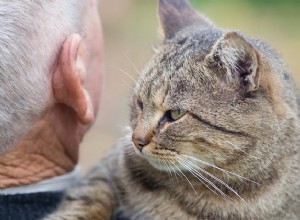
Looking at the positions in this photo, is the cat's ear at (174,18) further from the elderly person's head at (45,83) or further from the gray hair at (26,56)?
the gray hair at (26,56)

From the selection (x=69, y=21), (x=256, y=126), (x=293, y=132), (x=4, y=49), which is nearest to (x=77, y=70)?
(x=69, y=21)

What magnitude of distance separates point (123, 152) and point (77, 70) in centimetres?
36

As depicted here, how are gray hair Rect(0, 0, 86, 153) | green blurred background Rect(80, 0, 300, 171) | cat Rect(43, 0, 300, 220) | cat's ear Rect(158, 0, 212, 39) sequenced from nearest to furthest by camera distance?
gray hair Rect(0, 0, 86, 153)
cat Rect(43, 0, 300, 220)
cat's ear Rect(158, 0, 212, 39)
green blurred background Rect(80, 0, 300, 171)

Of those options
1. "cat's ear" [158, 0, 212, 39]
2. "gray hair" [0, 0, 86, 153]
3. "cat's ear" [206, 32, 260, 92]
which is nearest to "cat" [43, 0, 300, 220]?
"cat's ear" [206, 32, 260, 92]

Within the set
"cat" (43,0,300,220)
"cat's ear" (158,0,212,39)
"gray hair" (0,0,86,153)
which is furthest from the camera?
"cat's ear" (158,0,212,39)

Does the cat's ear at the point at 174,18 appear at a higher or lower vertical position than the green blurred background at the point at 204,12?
higher

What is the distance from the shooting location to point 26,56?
1735 mm

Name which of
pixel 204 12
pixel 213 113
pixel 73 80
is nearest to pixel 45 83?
pixel 73 80

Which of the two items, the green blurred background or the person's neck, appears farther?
the green blurred background

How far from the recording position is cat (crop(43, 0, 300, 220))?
1.80 meters

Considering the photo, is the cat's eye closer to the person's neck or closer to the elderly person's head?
the elderly person's head

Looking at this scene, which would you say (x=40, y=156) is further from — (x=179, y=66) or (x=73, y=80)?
(x=179, y=66)

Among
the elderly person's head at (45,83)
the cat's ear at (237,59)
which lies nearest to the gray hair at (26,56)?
the elderly person's head at (45,83)

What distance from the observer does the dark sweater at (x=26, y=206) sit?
69.2 inches
